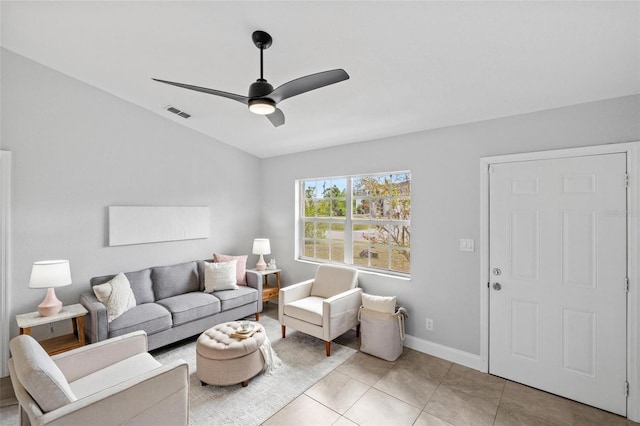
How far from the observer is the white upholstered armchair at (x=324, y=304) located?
3.09 metres

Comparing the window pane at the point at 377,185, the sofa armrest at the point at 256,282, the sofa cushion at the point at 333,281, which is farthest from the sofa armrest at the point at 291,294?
the window pane at the point at 377,185

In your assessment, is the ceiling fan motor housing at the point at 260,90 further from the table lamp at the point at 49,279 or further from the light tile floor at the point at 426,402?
the table lamp at the point at 49,279

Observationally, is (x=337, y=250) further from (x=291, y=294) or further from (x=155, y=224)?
(x=155, y=224)

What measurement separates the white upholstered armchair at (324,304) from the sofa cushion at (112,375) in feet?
5.26

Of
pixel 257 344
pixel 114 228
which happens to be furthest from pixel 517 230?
pixel 114 228

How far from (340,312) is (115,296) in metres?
2.37

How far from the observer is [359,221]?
155 inches

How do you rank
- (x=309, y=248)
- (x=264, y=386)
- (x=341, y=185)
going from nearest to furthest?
1. (x=264, y=386)
2. (x=341, y=185)
3. (x=309, y=248)

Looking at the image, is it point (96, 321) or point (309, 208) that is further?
point (309, 208)

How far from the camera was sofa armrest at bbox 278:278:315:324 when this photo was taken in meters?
3.53

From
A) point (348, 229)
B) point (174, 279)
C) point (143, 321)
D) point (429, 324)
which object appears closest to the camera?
point (143, 321)

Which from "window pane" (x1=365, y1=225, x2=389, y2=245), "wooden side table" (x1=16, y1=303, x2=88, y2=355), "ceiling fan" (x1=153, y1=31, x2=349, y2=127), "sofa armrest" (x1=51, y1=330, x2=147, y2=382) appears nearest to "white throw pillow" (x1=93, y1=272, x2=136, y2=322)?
"wooden side table" (x1=16, y1=303, x2=88, y2=355)

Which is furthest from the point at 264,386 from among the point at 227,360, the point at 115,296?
the point at 115,296

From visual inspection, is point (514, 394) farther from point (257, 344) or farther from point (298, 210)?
point (298, 210)
